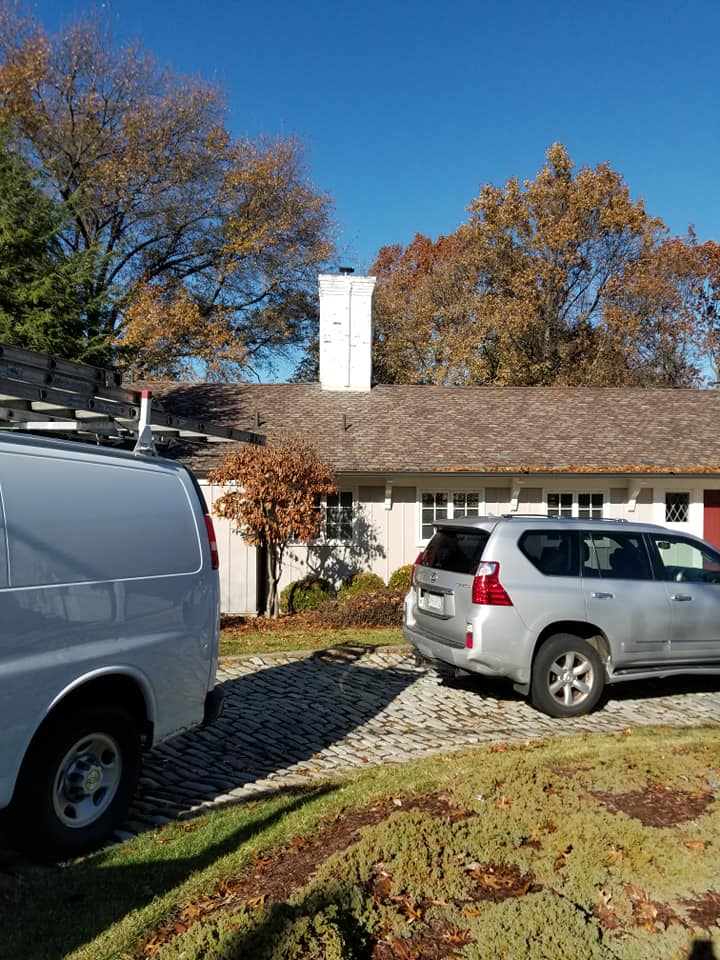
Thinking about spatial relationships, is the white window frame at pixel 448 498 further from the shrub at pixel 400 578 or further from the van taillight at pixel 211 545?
the van taillight at pixel 211 545

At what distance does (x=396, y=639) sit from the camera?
11.0 metres

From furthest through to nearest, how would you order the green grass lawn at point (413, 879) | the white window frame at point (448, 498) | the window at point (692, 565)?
the white window frame at point (448, 498)
the window at point (692, 565)
the green grass lawn at point (413, 879)

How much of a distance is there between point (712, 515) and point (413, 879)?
560 inches

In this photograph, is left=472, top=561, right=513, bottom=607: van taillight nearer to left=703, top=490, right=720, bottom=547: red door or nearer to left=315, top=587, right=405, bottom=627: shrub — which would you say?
left=315, top=587, right=405, bottom=627: shrub

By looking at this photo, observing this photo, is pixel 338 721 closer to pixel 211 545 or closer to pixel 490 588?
pixel 490 588

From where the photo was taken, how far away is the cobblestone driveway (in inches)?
216

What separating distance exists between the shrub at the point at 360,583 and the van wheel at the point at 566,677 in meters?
7.25

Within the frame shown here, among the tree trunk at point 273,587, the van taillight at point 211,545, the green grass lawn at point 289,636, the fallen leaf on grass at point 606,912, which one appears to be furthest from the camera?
the tree trunk at point 273,587

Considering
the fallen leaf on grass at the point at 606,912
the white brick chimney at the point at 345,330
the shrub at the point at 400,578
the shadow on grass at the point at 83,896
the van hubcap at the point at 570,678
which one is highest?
the white brick chimney at the point at 345,330

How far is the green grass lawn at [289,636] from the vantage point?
1044cm

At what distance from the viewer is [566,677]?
23.4ft

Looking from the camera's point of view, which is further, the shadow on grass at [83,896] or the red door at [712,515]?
the red door at [712,515]

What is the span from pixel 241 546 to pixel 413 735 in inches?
336

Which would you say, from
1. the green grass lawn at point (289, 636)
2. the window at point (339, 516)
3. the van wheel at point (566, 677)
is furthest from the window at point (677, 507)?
the van wheel at point (566, 677)
